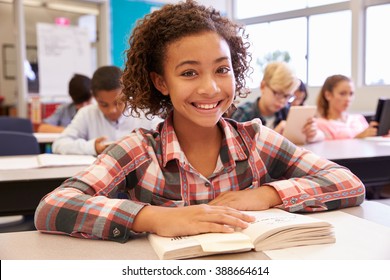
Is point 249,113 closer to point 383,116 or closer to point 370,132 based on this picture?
point 370,132

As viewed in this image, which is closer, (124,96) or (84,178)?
(84,178)

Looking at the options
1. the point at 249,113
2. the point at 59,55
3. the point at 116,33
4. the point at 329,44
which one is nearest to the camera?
the point at 249,113

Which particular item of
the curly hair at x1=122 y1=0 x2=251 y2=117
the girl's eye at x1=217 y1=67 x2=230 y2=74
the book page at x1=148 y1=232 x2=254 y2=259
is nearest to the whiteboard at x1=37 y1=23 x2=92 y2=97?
the curly hair at x1=122 y1=0 x2=251 y2=117

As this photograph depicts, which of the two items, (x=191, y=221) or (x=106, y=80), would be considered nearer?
(x=191, y=221)

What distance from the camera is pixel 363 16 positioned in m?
4.11

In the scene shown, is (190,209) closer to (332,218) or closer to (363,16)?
(332,218)

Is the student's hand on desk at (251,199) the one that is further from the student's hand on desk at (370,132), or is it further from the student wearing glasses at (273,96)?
the student's hand on desk at (370,132)

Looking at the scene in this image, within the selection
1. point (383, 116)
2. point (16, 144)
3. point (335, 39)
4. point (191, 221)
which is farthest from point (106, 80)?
point (335, 39)

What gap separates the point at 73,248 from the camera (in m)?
0.77

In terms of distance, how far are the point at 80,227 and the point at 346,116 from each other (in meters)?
2.70

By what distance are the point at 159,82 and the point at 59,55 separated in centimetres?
368

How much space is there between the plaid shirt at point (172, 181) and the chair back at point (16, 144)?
4.18 ft

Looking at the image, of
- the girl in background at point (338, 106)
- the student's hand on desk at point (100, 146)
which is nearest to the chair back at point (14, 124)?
the student's hand on desk at point (100, 146)

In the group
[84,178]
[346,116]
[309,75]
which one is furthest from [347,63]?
[84,178]
